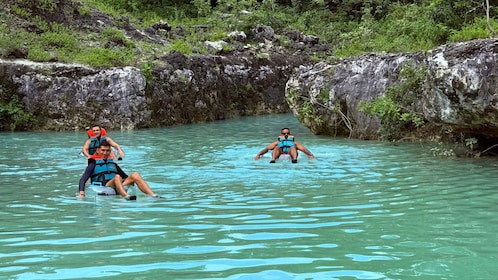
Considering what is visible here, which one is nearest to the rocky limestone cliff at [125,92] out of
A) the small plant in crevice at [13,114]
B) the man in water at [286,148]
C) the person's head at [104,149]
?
the small plant in crevice at [13,114]

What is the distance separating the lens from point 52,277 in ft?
14.9

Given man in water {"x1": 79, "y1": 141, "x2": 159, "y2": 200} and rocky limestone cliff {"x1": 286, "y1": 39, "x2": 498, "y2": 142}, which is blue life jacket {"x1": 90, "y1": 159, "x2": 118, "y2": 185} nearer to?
man in water {"x1": 79, "y1": 141, "x2": 159, "y2": 200}

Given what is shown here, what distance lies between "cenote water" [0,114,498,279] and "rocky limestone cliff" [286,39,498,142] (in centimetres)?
103

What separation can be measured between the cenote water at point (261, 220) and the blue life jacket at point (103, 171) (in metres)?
0.40

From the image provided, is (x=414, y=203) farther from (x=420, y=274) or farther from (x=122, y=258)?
(x=122, y=258)

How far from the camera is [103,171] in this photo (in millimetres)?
9281

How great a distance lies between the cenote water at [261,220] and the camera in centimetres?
475

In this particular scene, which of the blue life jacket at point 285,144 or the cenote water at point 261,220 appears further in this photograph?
the blue life jacket at point 285,144

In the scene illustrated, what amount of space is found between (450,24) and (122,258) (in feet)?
46.4

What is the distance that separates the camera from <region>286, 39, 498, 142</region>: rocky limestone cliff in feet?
35.7

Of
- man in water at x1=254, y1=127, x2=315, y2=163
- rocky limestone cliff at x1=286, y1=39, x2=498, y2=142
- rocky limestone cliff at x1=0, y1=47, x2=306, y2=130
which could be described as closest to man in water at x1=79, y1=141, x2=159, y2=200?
man in water at x1=254, y1=127, x2=315, y2=163

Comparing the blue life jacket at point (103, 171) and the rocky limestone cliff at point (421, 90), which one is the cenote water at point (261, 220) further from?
the rocky limestone cliff at point (421, 90)

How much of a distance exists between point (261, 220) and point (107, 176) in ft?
12.1

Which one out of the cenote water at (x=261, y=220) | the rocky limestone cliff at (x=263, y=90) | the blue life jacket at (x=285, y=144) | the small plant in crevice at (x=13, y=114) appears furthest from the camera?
the small plant in crevice at (x=13, y=114)
